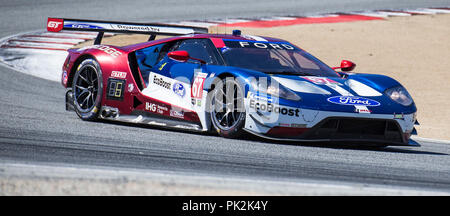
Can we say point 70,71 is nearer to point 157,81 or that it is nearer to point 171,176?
point 157,81

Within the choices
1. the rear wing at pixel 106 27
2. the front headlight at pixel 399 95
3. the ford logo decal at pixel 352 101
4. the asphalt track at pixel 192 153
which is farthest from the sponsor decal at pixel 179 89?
the front headlight at pixel 399 95

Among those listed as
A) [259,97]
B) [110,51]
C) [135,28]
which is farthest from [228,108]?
[135,28]

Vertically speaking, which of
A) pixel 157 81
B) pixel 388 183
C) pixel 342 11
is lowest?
pixel 388 183

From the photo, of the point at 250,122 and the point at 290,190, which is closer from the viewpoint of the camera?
the point at 290,190

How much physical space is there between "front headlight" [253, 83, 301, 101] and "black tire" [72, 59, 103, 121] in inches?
87.7

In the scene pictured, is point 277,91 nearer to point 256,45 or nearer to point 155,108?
point 256,45

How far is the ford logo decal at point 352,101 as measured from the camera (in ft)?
20.8

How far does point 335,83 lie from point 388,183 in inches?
99.5

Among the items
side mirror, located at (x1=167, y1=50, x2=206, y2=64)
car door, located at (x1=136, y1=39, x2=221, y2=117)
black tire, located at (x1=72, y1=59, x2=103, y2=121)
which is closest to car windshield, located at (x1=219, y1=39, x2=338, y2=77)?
car door, located at (x1=136, y1=39, x2=221, y2=117)

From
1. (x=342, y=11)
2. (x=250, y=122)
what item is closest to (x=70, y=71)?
(x=250, y=122)

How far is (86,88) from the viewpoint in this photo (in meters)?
8.15

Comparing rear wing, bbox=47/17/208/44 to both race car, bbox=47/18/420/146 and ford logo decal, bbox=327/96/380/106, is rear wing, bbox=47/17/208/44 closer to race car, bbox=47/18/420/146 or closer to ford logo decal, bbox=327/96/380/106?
race car, bbox=47/18/420/146

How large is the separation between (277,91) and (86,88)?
269 centimetres
